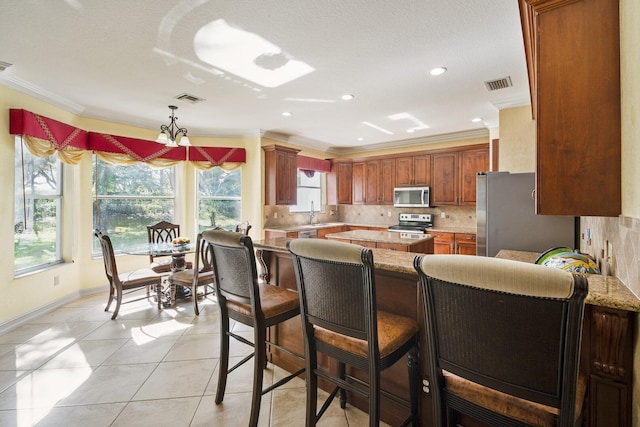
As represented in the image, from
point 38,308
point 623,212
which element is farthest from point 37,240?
point 623,212

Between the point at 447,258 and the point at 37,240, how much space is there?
15.5 feet

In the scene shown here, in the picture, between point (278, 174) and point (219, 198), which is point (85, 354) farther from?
point (278, 174)

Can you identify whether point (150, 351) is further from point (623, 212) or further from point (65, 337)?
point (623, 212)

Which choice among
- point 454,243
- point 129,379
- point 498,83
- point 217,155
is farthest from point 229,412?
point 454,243

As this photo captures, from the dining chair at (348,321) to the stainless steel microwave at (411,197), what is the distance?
4.66 metres

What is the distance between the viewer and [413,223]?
6.17 meters

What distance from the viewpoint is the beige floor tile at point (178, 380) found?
6.95 feet

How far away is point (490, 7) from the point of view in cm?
203

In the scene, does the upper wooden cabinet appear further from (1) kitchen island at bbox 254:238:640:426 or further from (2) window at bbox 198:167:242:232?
(2) window at bbox 198:167:242:232

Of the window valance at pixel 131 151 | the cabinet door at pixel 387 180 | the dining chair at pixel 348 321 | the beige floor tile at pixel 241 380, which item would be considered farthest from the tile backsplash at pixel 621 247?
the window valance at pixel 131 151

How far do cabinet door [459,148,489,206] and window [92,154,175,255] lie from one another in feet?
16.7

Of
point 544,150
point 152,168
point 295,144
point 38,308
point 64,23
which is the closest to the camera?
point 544,150

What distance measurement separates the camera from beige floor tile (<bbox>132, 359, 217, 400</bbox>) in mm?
2117

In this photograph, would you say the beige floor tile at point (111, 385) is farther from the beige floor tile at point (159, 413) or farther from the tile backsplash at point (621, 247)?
the tile backsplash at point (621, 247)
